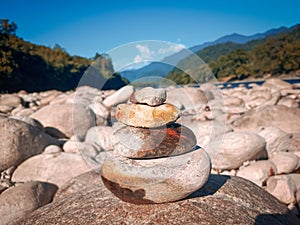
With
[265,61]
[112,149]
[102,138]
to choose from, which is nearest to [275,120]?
[102,138]

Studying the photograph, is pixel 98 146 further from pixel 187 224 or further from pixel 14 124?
pixel 187 224

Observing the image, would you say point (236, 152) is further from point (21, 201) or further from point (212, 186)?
point (21, 201)

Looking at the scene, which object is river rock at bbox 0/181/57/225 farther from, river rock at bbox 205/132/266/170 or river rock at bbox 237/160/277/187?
river rock at bbox 237/160/277/187

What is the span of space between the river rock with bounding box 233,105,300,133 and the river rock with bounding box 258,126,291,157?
1727 mm

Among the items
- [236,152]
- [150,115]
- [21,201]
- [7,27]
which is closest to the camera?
[150,115]

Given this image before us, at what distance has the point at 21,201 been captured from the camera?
4.84 meters

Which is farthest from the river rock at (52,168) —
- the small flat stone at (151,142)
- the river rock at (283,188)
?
the river rock at (283,188)

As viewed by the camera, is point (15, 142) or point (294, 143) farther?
point (294, 143)

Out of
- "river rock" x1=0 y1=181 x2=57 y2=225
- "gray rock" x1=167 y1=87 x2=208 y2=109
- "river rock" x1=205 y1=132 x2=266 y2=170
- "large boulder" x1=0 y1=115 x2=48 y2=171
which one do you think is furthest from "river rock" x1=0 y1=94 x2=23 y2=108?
"gray rock" x1=167 y1=87 x2=208 y2=109

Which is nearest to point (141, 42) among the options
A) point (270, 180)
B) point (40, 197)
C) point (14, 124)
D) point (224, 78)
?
point (40, 197)

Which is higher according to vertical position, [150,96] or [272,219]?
[150,96]

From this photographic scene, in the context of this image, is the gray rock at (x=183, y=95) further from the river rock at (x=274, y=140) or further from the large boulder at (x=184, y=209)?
the river rock at (x=274, y=140)

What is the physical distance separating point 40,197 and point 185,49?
3.85 metres

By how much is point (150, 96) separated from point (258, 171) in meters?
4.62
